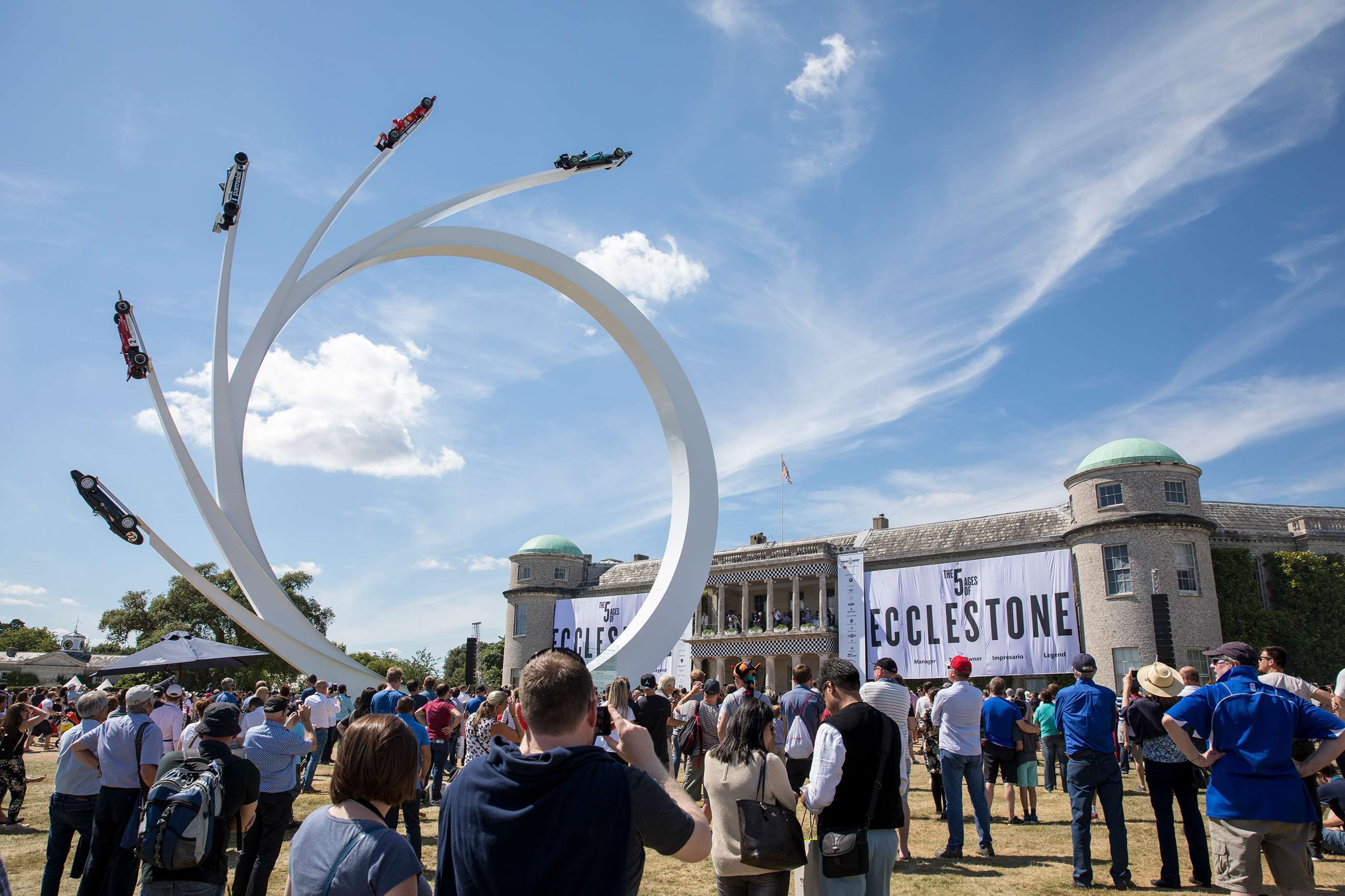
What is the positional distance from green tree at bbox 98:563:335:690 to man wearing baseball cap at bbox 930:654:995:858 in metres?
42.4

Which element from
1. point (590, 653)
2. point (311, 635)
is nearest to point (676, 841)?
point (311, 635)

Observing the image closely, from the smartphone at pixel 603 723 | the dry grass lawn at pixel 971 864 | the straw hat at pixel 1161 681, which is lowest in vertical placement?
the dry grass lawn at pixel 971 864

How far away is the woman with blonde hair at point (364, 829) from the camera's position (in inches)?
95.7

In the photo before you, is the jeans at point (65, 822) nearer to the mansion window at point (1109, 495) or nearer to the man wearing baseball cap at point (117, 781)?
the man wearing baseball cap at point (117, 781)

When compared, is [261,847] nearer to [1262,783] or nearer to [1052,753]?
[1262,783]

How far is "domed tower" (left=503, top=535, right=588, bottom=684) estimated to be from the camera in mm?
44250

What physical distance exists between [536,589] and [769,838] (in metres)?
42.2

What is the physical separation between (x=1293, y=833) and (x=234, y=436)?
44.4 ft

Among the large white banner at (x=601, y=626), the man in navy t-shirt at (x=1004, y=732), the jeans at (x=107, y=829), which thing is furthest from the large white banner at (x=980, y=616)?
the jeans at (x=107, y=829)

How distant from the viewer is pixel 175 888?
3.52 metres

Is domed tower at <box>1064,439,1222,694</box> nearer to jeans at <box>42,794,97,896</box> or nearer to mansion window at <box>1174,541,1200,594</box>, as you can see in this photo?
mansion window at <box>1174,541,1200,594</box>

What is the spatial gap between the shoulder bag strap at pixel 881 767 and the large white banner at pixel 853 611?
3025 cm

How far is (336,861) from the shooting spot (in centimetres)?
246

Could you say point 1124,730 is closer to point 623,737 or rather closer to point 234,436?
point 623,737
